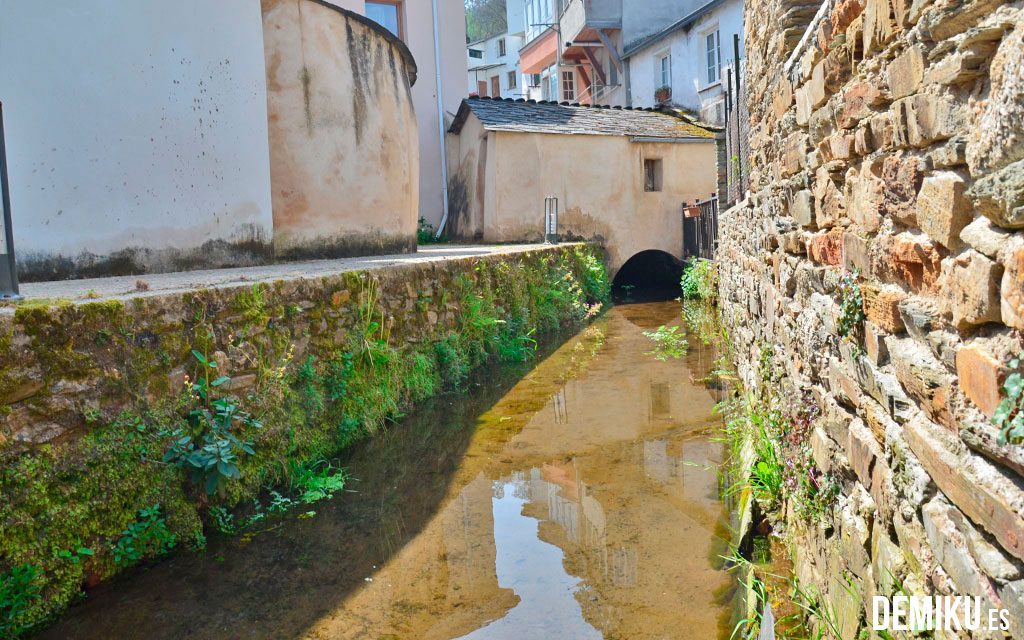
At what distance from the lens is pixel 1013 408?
4.51 ft

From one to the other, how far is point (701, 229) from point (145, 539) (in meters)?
13.3

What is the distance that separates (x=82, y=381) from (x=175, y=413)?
57 centimetres

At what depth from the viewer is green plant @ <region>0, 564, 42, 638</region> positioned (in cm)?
303

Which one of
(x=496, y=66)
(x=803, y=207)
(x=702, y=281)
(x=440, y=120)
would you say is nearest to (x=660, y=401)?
(x=803, y=207)

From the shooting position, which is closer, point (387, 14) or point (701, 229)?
point (701, 229)

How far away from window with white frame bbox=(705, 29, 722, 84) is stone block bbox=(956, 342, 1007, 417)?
17.1 metres

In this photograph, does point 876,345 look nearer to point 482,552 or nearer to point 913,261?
point 913,261

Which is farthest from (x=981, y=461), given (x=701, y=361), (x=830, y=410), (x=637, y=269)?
(x=637, y=269)

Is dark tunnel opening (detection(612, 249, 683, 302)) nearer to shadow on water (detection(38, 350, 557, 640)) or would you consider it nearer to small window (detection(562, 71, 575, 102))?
small window (detection(562, 71, 575, 102))

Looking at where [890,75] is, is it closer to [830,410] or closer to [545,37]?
[830,410]

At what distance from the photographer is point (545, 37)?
2705 cm

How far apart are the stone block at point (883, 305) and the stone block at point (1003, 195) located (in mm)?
568

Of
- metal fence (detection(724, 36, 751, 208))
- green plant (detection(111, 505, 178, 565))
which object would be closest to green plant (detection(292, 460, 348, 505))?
green plant (detection(111, 505, 178, 565))

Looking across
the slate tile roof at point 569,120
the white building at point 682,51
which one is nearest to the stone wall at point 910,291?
the slate tile roof at point 569,120
